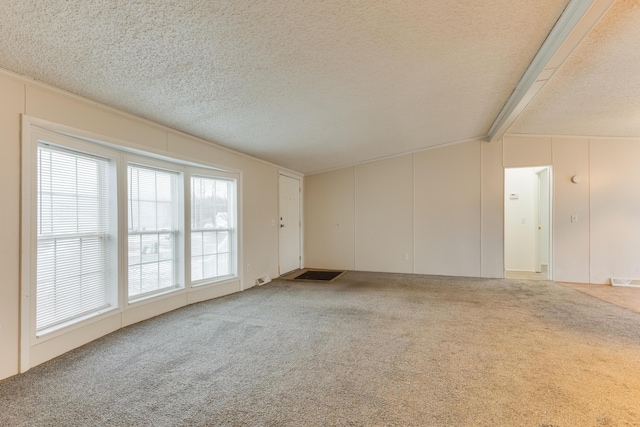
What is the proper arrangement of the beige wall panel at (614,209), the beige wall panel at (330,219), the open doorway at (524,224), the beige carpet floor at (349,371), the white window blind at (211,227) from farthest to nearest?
the beige wall panel at (330,219)
the open doorway at (524,224)
the beige wall panel at (614,209)
the white window blind at (211,227)
the beige carpet floor at (349,371)

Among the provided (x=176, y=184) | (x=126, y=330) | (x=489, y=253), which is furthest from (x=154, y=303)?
(x=489, y=253)

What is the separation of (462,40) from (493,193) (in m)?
4.04

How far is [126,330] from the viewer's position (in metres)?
2.96

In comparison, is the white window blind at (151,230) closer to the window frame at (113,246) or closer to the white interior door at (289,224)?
the window frame at (113,246)

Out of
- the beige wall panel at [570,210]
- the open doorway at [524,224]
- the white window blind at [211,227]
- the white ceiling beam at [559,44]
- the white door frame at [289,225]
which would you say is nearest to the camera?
the white ceiling beam at [559,44]

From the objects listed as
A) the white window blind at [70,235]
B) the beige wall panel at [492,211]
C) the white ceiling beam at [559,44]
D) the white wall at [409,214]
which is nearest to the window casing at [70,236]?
the white window blind at [70,235]

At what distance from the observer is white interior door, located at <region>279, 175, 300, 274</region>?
19.5 ft

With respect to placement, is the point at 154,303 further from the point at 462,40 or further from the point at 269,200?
the point at 462,40

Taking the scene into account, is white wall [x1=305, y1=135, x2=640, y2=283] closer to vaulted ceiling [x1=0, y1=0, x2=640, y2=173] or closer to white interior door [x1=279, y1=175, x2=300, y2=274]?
A: white interior door [x1=279, y1=175, x2=300, y2=274]

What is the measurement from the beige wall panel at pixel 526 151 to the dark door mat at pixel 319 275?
4.05 m

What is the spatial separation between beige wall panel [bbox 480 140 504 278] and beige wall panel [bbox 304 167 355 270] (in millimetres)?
2648

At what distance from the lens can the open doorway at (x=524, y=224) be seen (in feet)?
19.7

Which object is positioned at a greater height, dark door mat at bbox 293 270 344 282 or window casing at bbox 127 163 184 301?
window casing at bbox 127 163 184 301

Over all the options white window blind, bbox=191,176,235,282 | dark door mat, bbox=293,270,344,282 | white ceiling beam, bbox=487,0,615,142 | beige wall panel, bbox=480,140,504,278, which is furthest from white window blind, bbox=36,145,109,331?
beige wall panel, bbox=480,140,504,278
